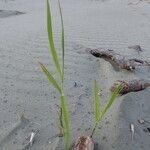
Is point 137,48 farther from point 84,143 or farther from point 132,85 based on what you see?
point 84,143

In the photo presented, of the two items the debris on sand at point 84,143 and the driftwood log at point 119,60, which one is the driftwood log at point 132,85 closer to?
the driftwood log at point 119,60

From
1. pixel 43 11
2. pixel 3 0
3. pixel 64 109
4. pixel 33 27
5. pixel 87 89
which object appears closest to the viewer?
pixel 64 109

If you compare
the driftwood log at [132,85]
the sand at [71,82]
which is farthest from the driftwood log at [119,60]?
the driftwood log at [132,85]

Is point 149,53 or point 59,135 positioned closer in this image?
point 59,135

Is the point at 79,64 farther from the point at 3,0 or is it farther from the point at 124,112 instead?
the point at 3,0

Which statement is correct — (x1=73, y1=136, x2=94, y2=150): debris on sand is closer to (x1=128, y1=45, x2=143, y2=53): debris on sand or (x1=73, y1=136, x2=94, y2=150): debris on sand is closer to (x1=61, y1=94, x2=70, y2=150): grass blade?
(x1=61, y1=94, x2=70, y2=150): grass blade

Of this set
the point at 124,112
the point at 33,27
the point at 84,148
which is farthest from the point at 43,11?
the point at 84,148

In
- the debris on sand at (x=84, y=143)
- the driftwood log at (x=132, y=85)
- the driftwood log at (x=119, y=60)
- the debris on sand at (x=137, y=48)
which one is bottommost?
the debris on sand at (x=137, y=48)
